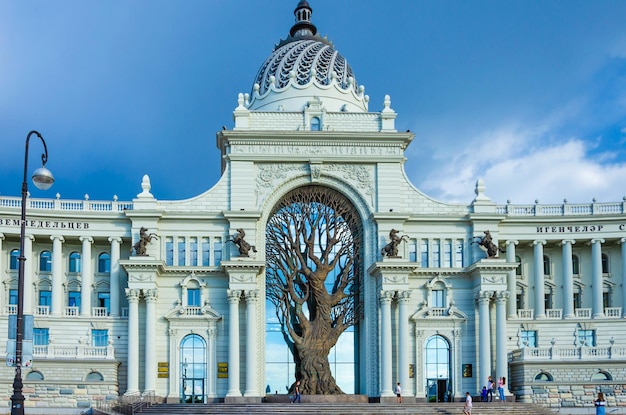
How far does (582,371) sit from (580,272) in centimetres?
887

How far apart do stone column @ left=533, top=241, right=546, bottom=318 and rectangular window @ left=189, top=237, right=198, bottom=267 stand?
22.2 meters

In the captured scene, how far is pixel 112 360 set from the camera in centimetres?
5622

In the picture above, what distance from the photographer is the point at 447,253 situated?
61031 mm

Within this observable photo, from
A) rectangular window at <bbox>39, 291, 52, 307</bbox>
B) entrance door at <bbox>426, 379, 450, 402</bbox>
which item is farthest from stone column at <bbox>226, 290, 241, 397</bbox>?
entrance door at <bbox>426, 379, 450, 402</bbox>

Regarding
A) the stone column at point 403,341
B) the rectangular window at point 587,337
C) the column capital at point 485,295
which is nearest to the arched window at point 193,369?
the stone column at point 403,341

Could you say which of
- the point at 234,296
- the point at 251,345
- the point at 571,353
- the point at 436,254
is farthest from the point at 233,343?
the point at 571,353

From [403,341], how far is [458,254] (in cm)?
716

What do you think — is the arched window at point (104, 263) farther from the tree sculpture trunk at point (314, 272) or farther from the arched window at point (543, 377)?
the arched window at point (543, 377)

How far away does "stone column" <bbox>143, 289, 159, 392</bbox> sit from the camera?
5672 cm

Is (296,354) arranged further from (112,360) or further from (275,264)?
(112,360)

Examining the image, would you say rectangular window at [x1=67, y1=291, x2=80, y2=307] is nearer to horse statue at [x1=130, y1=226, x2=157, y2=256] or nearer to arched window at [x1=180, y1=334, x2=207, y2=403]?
horse statue at [x1=130, y1=226, x2=157, y2=256]

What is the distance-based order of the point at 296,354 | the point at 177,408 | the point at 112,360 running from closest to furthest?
the point at 177,408, the point at 112,360, the point at 296,354

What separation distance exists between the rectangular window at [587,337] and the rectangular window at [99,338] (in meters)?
30.0

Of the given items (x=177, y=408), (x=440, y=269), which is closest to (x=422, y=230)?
(x=440, y=269)
